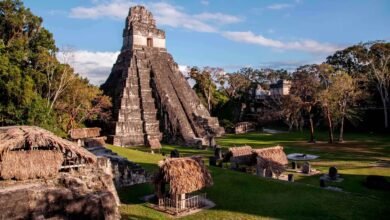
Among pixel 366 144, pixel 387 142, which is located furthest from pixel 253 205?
pixel 387 142

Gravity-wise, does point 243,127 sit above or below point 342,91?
below

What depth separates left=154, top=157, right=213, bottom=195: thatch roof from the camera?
12859 mm

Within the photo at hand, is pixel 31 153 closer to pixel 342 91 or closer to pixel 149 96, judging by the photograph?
pixel 149 96

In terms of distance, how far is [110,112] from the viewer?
33.3 metres

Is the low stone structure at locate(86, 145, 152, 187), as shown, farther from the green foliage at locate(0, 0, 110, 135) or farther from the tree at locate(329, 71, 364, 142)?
the tree at locate(329, 71, 364, 142)

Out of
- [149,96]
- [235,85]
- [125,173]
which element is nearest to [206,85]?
[235,85]

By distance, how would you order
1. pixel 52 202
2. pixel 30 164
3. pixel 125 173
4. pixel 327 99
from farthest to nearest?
pixel 327 99
pixel 125 173
pixel 30 164
pixel 52 202

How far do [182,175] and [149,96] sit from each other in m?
22.9

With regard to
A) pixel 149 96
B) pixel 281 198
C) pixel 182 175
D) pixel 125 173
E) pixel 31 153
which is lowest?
pixel 281 198

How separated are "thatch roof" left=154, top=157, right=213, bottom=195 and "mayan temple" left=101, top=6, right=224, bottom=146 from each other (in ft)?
49.0

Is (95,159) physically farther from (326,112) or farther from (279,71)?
(279,71)

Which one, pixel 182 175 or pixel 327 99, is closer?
pixel 182 175

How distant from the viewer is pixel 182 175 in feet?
42.8

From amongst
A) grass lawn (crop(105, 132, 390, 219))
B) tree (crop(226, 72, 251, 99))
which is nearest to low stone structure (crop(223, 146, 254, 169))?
grass lawn (crop(105, 132, 390, 219))
